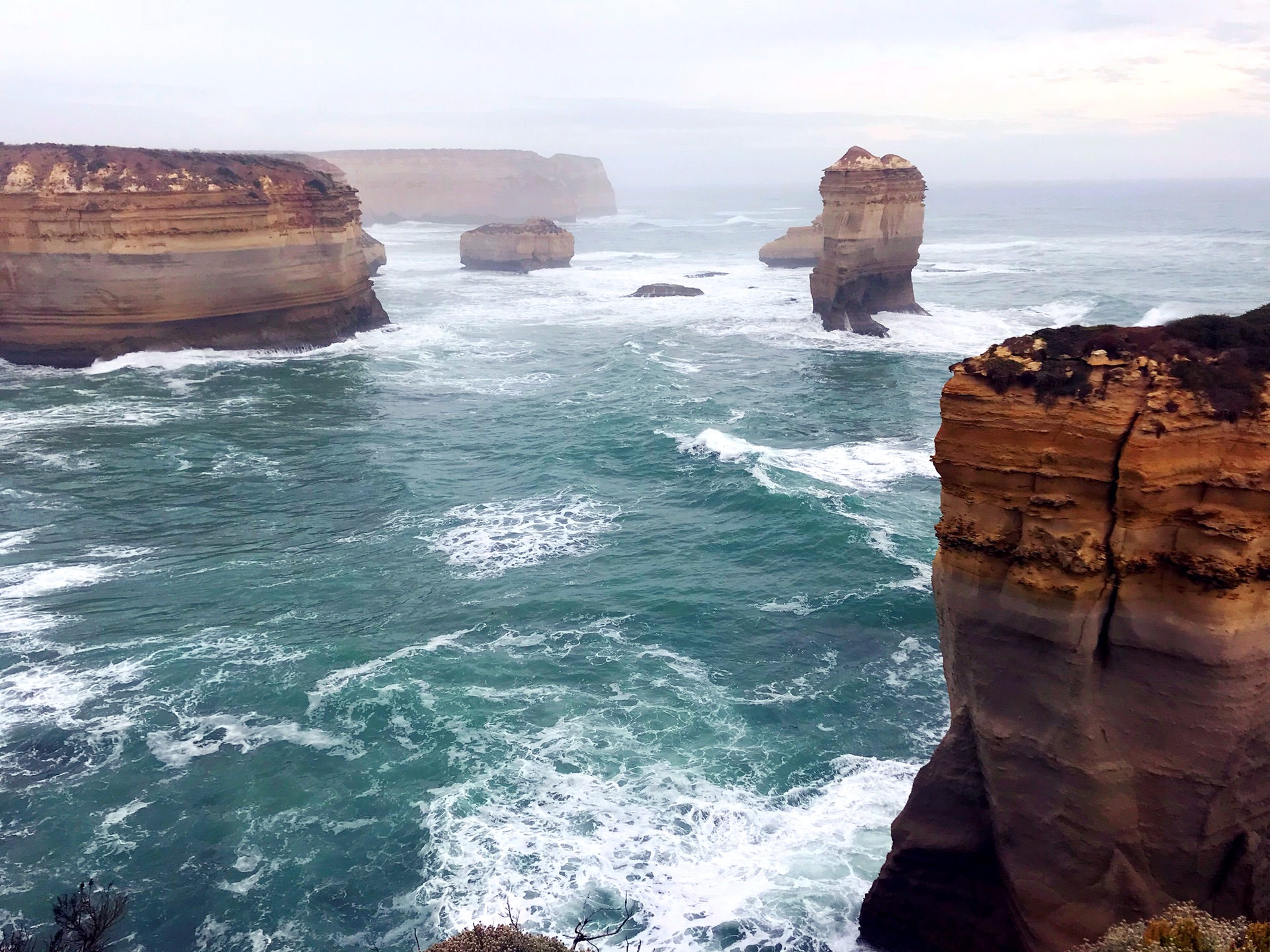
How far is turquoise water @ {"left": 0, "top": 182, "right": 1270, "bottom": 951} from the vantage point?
11.8m

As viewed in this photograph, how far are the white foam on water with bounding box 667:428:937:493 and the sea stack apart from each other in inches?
588

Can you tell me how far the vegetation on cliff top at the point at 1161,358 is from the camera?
803 cm

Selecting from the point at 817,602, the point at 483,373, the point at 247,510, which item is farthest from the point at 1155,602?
the point at 483,373

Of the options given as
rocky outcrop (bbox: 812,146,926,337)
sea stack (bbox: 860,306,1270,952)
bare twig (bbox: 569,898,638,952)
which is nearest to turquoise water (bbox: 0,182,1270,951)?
bare twig (bbox: 569,898,638,952)

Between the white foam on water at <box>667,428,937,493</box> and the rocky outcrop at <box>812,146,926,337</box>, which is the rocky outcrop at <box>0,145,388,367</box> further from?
the rocky outcrop at <box>812,146,926,337</box>

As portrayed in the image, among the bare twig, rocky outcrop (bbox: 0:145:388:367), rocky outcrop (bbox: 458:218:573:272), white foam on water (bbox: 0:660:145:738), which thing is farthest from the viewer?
rocky outcrop (bbox: 458:218:573:272)

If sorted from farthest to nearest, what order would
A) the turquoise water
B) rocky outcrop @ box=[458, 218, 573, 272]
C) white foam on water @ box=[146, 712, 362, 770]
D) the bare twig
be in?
rocky outcrop @ box=[458, 218, 573, 272] → white foam on water @ box=[146, 712, 362, 770] → the turquoise water → the bare twig

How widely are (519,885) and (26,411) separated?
29.2m

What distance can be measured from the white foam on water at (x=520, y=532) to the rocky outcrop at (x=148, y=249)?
22.2 m

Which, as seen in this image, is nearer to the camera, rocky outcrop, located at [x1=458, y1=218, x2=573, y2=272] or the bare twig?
the bare twig

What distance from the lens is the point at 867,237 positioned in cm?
4394

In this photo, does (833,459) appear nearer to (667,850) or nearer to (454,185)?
(667,850)

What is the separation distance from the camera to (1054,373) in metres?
8.52

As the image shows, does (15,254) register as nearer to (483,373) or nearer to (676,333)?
(483,373)
